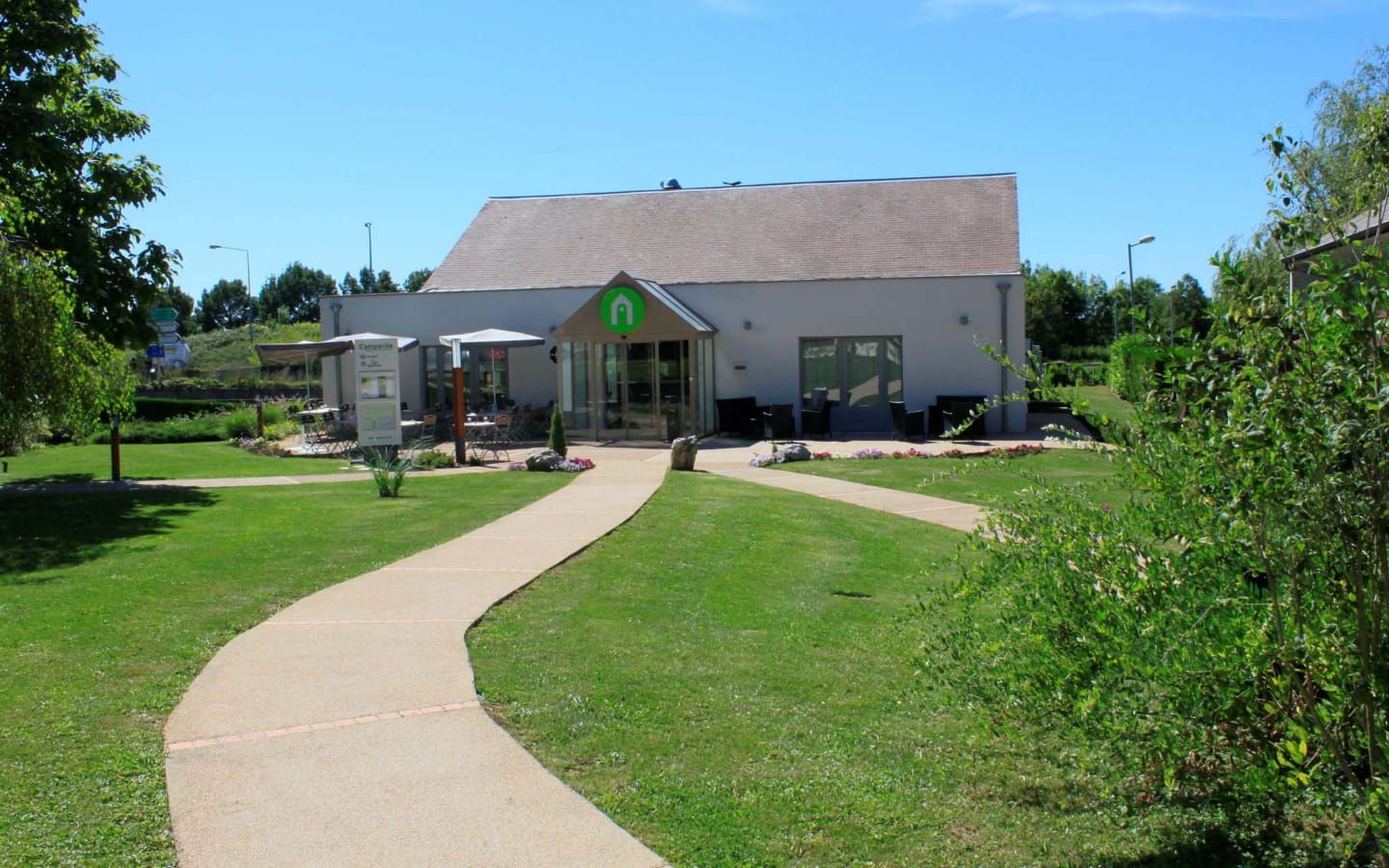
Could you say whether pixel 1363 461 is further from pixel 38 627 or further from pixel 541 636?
pixel 38 627

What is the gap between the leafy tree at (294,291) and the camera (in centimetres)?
11212

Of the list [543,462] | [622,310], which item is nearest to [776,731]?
[543,462]

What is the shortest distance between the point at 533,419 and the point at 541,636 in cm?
2042

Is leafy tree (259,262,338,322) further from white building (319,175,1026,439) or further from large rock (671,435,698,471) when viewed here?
large rock (671,435,698,471)

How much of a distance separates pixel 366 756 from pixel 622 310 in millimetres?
20816

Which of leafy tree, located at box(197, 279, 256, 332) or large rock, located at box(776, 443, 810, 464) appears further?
leafy tree, located at box(197, 279, 256, 332)

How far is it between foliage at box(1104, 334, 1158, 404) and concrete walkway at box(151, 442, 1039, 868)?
250 centimetres

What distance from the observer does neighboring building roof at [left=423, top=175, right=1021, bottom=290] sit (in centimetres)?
2850

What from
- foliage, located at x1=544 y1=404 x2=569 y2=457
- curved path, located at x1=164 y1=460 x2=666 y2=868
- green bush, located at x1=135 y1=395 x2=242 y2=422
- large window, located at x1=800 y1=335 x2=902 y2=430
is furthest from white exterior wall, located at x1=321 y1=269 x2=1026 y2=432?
curved path, located at x1=164 y1=460 x2=666 y2=868

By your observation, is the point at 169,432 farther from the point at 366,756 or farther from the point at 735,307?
the point at 366,756

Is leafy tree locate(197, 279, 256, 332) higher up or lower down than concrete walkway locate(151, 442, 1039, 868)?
higher up

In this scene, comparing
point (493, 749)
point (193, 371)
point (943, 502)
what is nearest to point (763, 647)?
point (493, 749)

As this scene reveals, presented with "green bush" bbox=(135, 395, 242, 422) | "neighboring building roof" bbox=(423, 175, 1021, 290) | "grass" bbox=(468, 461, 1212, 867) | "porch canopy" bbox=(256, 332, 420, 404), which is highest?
"neighboring building roof" bbox=(423, 175, 1021, 290)

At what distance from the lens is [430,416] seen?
25.1m
